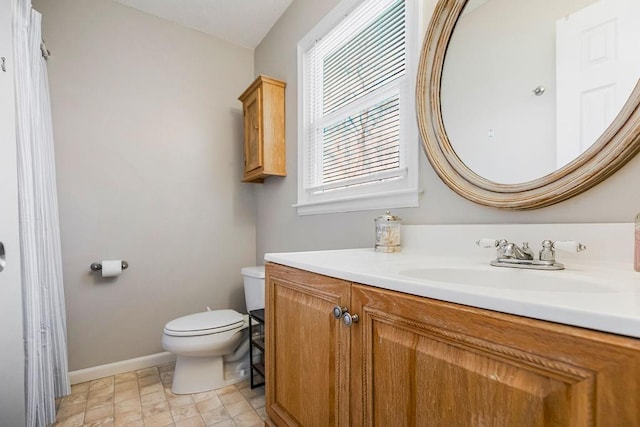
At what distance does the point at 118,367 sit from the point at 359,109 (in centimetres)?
229

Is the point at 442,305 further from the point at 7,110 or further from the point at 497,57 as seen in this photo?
the point at 7,110

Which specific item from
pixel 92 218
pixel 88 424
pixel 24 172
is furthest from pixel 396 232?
pixel 92 218

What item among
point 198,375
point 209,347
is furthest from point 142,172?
point 198,375

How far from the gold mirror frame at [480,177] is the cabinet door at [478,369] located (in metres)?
0.57

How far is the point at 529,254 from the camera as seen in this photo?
854mm

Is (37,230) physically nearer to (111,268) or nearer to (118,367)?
(111,268)

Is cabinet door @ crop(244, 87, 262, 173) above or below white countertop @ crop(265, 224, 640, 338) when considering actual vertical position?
above

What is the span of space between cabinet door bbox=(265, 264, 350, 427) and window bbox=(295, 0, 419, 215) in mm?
624

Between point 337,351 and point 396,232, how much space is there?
0.60m

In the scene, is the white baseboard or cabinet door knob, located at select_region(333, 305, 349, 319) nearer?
cabinet door knob, located at select_region(333, 305, 349, 319)

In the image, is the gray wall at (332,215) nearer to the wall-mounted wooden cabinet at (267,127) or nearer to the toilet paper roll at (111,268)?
the wall-mounted wooden cabinet at (267,127)

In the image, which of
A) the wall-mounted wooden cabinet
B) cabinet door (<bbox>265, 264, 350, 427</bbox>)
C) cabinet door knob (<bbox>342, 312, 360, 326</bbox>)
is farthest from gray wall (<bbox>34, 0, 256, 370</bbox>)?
cabinet door knob (<bbox>342, 312, 360, 326</bbox>)

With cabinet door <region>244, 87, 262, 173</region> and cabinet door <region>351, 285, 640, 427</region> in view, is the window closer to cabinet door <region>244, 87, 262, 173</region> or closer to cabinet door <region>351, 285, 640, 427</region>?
cabinet door <region>244, 87, 262, 173</region>

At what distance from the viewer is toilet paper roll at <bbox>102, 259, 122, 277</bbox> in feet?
6.40
